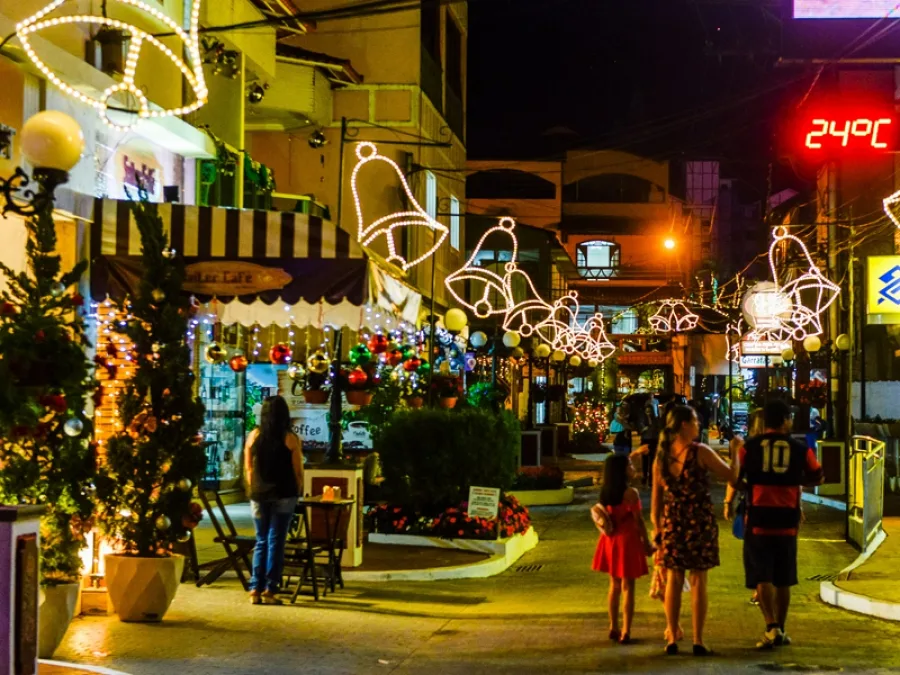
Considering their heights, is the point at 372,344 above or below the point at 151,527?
above

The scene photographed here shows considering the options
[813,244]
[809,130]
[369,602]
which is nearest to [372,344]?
[369,602]

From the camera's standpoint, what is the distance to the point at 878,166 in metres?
34.3

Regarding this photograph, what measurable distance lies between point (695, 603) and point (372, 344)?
852 cm

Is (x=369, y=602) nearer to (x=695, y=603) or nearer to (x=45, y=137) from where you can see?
(x=695, y=603)

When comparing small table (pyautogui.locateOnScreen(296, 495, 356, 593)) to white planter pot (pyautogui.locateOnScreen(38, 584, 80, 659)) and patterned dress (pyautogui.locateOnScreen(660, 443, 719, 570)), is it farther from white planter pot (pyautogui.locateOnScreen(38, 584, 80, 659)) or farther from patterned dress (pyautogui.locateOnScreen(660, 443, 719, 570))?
patterned dress (pyautogui.locateOnScreen(660, 443, 719, 570))

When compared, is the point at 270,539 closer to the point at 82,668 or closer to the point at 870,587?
the point at 82,668

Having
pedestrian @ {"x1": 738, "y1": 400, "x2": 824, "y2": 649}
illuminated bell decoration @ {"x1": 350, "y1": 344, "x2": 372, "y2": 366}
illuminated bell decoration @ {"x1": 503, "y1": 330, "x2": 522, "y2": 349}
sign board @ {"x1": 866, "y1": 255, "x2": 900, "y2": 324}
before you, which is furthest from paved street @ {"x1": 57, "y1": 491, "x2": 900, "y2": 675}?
illuminated bell decoration @ {"x1": 503, "y1": 330, "x2": 522, "y2": 349}

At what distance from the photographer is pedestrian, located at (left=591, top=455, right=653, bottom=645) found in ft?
33.8

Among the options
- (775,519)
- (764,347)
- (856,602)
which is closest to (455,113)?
(764,347)

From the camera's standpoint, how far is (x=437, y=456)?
17578 mm

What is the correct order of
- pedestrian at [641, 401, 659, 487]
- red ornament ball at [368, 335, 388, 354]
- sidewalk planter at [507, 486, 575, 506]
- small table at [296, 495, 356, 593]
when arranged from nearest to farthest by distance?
1. small table at [296, 495, 356, 593]
2. red ornament ball at [368, 335, 388, 354]
3. sidewalk planter at [507, 486, 575, 506]
4. pedestrian at [641, 401, 659, 487]

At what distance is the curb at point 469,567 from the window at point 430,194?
1550 centimetres

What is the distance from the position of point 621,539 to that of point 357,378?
24.9ft

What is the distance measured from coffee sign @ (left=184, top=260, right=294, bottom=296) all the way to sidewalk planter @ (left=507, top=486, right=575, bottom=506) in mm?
13229
